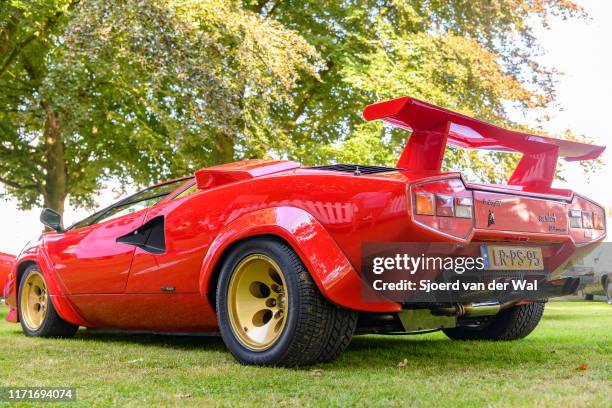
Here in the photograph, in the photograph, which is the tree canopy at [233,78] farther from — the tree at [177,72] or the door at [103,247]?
the door at [103,247]

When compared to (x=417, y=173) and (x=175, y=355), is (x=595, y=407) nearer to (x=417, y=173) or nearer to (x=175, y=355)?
(x=417, y=173)

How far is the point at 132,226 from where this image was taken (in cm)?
521

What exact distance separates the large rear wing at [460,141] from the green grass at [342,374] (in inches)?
44.6

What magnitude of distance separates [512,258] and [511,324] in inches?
61.4

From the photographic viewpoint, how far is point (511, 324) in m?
5.46

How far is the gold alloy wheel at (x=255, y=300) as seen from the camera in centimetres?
417

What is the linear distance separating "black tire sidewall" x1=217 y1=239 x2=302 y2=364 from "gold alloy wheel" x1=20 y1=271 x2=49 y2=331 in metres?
2.62

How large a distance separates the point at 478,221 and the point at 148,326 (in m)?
2.58

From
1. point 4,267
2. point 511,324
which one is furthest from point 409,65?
point 511,324

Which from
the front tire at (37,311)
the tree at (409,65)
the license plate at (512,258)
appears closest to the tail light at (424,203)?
the license plate at (512,258)

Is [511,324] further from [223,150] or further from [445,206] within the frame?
[223,150]

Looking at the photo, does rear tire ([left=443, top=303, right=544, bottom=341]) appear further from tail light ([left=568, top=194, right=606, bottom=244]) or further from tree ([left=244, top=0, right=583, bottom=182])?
tree ([left=244, top=0, right=583, bottom=182])

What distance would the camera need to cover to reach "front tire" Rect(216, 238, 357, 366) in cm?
385

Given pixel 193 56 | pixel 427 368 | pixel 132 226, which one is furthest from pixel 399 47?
pixel 427 368
